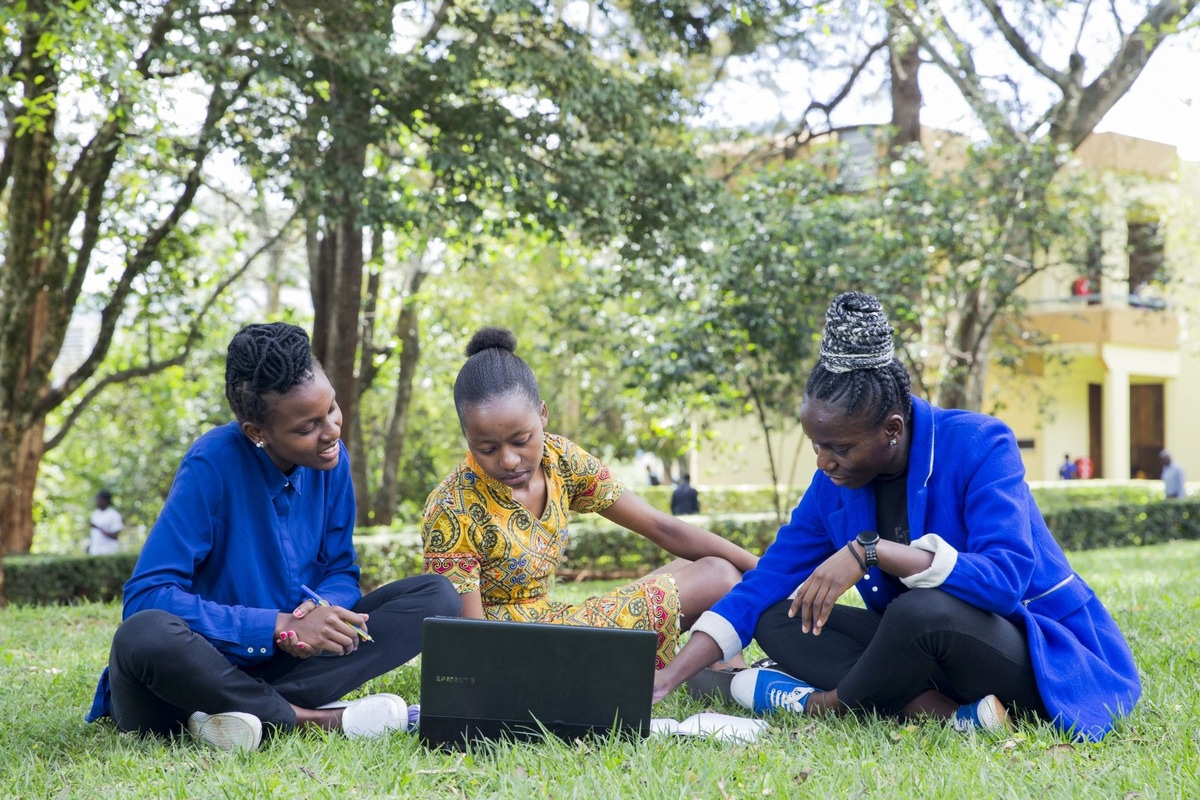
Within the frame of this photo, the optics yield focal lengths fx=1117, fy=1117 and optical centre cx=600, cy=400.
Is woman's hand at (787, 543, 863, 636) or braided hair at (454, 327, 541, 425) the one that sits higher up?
braided hair at (454, 327, 541, 425)

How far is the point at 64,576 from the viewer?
11469 mm

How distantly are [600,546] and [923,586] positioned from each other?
10.2m

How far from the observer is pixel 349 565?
12.7ft

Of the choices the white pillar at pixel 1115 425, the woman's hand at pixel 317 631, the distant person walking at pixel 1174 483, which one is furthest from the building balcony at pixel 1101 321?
the woman's hand at pixel 317 631

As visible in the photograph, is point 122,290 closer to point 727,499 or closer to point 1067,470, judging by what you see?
point 727,499

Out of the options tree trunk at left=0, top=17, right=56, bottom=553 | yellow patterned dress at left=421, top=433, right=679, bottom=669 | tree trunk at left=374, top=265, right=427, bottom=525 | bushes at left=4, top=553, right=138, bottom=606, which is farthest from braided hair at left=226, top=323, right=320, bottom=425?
tree trunk at left=374, top=265, right=427, bottom=525

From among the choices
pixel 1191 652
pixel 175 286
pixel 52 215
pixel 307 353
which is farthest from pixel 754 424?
pixel 307 353

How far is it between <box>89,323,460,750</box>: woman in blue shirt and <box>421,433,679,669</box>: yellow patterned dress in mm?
196

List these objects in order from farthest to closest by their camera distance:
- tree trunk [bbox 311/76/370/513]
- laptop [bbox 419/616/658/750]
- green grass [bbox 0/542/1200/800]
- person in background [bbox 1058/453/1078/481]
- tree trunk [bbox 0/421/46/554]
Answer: person in background [bbox 1058/453/1078/481]
tree trunk [bbox 0/421/46/554]
tree trunk [bbox 311/76/370/513]
laptop [bbox 419/616/658/750]
green grass [bbox 0/542/1200/800]

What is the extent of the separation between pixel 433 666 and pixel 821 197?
10.2 m

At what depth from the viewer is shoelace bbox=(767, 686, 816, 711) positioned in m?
3.58

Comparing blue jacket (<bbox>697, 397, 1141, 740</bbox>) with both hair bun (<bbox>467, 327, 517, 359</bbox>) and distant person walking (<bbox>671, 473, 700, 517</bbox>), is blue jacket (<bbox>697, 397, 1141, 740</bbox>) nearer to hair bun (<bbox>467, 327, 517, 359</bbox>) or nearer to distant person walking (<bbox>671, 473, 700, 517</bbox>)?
hair bun (<bbox>467, 327, 517, 359</bbox>)

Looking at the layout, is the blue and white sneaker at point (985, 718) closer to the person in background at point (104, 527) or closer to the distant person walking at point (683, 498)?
the person in background at point (104, 527)

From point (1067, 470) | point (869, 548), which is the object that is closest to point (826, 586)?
point (869, 548)
